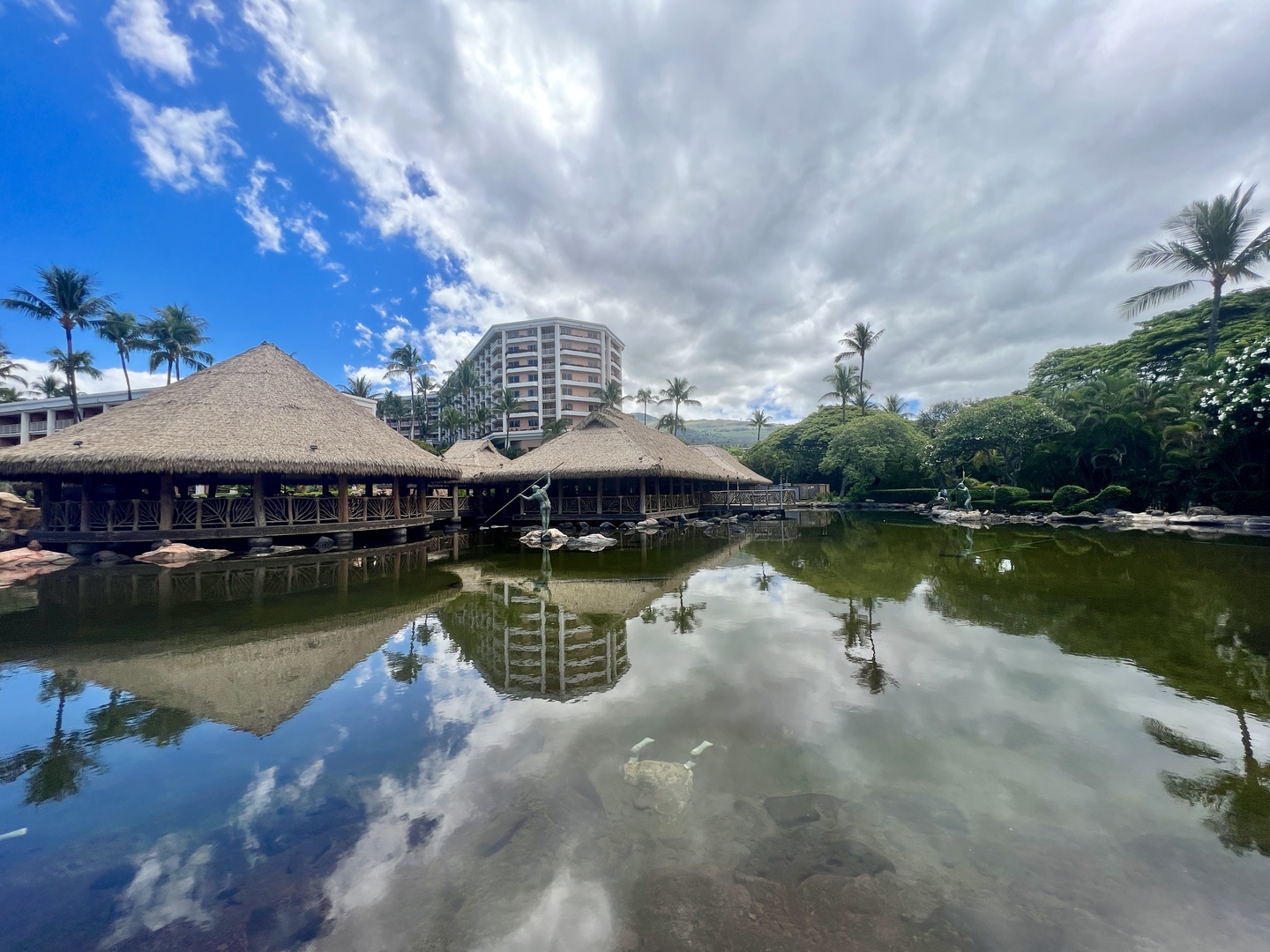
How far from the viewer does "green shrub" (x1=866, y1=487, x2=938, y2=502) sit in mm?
37594

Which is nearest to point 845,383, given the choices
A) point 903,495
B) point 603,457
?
point 903,495

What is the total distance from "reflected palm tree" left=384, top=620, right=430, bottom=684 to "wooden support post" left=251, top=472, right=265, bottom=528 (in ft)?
37.3

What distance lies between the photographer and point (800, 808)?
350cm

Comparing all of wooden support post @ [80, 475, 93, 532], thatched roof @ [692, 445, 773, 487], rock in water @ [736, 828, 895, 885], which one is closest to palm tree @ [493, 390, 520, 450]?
thatched roof @ [692, 445, 773, 487]

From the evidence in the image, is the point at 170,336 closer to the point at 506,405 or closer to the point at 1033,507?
the point at 506,405

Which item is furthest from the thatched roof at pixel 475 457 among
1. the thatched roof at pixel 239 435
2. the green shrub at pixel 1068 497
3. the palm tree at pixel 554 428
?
the green shrub at pixel 1068 497

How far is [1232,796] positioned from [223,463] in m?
19.2

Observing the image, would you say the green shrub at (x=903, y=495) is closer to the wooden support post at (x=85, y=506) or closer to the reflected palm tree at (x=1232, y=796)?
the reflected palm tree at (x=1232, y=796)

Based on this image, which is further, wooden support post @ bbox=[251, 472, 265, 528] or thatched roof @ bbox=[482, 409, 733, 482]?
thatched roof @ bbox=[482, 409, 733, 482]

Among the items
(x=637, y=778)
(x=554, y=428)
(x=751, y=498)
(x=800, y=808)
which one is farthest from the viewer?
(x=554, y=428)

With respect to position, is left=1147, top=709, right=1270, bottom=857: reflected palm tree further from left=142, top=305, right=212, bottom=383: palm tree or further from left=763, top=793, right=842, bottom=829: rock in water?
left=142, top=305, right=212, bottom=383: palm tree

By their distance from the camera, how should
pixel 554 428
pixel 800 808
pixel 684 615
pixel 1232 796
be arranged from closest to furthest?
pixel 800 808 → pixel 1232 796 → pixel 684 615 → pixel 554 428

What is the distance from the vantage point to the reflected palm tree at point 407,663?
19.8 ft

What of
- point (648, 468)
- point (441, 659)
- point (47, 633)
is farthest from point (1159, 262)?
point (47, 633)
